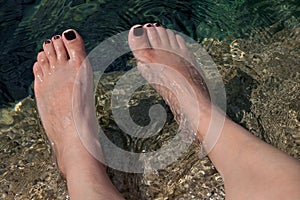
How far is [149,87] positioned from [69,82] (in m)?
0.47

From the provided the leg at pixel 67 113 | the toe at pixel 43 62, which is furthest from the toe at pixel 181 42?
the toe at pixel 43 62

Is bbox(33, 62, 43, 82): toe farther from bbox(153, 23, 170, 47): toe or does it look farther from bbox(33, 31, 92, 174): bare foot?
bbox(153, 23, 170, 47): toe

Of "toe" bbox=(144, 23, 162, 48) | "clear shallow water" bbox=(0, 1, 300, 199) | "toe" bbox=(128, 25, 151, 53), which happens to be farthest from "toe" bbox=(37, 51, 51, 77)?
"toe" bbox=(144, 23, 162, 48)

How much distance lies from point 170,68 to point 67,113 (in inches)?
25.9

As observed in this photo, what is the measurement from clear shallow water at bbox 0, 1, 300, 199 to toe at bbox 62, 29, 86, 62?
16 cm

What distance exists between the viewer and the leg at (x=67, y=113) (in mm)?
2387

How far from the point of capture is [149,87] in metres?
3.10

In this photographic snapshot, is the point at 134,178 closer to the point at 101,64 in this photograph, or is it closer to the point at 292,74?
the point at 101,64

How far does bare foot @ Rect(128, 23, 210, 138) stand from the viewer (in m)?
2.86

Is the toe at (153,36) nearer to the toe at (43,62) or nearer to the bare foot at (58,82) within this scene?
the bare foot at (58,82)

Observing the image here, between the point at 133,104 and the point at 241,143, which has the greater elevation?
the point at 241,143

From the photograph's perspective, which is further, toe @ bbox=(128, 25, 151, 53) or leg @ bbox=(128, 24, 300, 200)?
toe @ bbox=(128, 25, 151, 53)

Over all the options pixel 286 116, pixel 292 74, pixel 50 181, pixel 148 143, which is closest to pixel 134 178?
pixel 148 143

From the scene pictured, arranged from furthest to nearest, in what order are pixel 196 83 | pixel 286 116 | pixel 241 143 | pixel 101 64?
pixel 101 64, pixel 196 83, pixel 286 116, pixel 241 143
